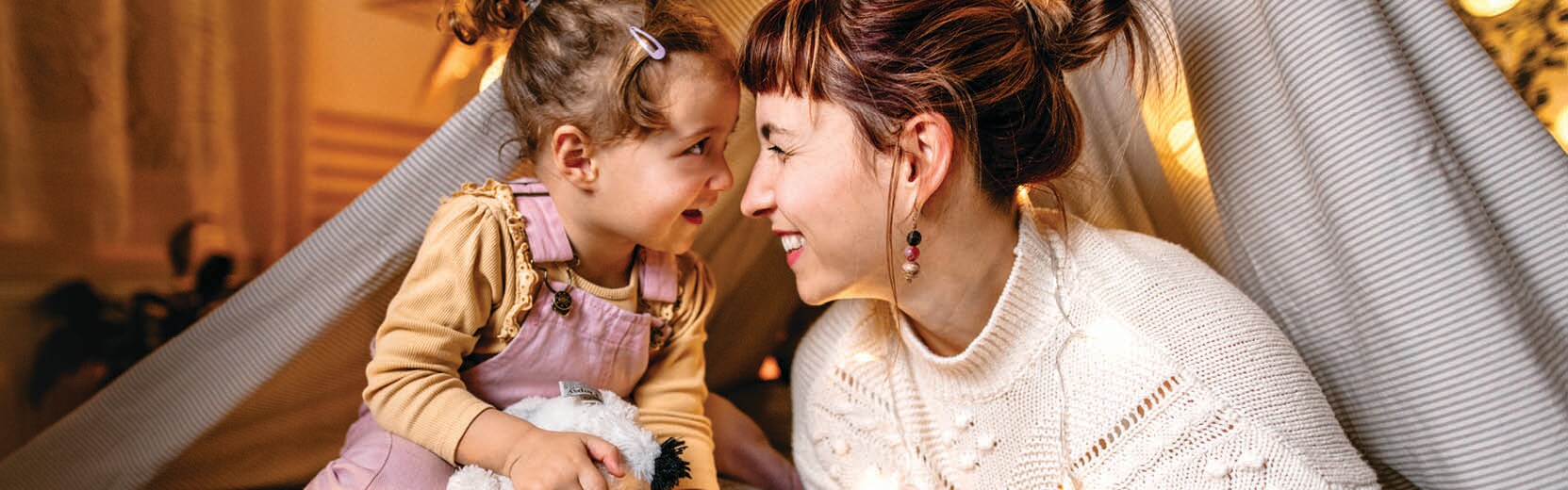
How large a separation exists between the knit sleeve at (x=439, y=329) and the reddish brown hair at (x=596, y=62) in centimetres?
14

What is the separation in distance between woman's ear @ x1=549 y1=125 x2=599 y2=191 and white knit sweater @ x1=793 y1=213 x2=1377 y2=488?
0.38 m

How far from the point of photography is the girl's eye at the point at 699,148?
3.64 feet

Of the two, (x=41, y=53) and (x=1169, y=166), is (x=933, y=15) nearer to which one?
(x=1169, y=166)

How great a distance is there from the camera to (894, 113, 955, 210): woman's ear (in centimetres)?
96

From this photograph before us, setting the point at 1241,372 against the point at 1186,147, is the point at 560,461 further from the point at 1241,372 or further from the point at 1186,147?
the point at 1186,147

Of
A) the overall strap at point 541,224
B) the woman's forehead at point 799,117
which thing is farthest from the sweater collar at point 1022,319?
the overall strap at point 541,224

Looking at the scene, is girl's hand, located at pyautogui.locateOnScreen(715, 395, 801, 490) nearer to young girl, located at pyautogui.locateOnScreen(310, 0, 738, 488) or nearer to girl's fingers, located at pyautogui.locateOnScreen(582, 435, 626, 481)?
young girl, located at pyautogui.locateOnScreen(310, 0, 738, 488)

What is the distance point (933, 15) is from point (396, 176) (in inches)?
25.0

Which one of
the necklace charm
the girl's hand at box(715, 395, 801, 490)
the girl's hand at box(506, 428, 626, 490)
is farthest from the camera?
the girl's hand at box(715, 395, 801, 490)

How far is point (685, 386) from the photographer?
3.93 ft

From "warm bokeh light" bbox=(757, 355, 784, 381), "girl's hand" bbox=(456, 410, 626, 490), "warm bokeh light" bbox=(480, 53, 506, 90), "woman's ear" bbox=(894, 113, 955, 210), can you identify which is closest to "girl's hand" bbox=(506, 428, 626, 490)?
"girl's hand" bbox=(456, 410, 626, 490)

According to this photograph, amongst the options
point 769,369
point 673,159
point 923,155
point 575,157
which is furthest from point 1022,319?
point 769,369

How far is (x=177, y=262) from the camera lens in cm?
140

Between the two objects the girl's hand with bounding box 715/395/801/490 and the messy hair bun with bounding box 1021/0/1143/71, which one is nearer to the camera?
the messy hair bun with bounding box 1021/0/1143/71
